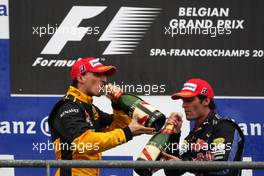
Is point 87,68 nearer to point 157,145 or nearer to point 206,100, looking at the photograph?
point 157,145

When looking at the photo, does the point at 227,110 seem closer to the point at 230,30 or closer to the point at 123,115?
the point at 230,30

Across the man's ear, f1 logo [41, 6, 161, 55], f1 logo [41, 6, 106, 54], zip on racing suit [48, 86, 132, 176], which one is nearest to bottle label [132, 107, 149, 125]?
zip on racing suit [48, 86, 132, 176]

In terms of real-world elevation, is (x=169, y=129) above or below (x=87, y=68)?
below

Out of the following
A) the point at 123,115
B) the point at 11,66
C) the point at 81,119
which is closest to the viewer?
the point at 81,119

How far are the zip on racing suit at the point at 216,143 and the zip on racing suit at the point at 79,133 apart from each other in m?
0.44

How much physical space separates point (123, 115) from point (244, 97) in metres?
1.42

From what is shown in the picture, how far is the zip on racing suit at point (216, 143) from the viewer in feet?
16.2

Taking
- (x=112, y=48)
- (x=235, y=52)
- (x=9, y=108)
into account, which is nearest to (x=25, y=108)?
(x=9, y=108)

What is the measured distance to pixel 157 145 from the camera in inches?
205

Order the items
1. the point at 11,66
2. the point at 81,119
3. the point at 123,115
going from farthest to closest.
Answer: the point at 11,66
the point at 123,115
the point at 81,119

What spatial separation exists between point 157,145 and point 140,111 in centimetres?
29

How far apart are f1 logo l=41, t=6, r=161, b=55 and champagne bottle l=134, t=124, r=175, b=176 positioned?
1.50m

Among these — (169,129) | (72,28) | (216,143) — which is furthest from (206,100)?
(72,28)

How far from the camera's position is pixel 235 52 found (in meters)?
6.73
